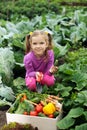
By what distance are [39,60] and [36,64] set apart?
7cm

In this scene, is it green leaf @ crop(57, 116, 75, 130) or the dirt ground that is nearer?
green leaf @ crop(57, 116, 75, 130)

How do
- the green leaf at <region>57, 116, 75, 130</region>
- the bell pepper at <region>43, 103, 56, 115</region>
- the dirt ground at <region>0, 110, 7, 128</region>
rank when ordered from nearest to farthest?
the green leaf at <region>57, 116, 75, 130</region> < the bell pepper at <region>43, 103, 56, 115</region> < the dirt ground at <region>0, 110, 7, 128</region>

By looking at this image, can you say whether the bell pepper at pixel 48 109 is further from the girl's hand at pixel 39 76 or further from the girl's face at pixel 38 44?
the girl's face at pixel 38 44

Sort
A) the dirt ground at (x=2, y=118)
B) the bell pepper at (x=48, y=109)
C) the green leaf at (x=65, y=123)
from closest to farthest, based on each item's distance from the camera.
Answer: the green leaf at (x=65, y=123)
the bell pepper at (x=48, y=109)
the dirt ground at (x=2, y=118)

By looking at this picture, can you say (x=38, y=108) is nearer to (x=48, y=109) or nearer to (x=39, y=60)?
(x=48, y=109)

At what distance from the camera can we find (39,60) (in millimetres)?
5363

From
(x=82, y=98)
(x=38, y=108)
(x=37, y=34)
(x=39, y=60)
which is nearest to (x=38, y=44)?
(x=37, y=34)

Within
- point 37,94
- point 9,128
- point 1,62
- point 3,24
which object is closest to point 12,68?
point 1,62

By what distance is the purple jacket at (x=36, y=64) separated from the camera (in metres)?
5.34

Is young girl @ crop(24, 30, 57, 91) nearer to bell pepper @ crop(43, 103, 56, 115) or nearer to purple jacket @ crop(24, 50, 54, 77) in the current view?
purple jacket @ crop(24, 50, 54, 77)

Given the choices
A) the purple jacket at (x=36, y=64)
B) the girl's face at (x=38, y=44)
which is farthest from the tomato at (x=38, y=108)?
the girl's face at (x=38, y=44)

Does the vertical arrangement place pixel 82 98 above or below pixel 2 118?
above

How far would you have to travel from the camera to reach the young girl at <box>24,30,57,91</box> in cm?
520

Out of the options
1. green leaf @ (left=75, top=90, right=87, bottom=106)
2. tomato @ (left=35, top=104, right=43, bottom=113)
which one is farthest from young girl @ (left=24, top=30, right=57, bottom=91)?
green leaf @ (left=75, top=90, right=87, bottom=106)
